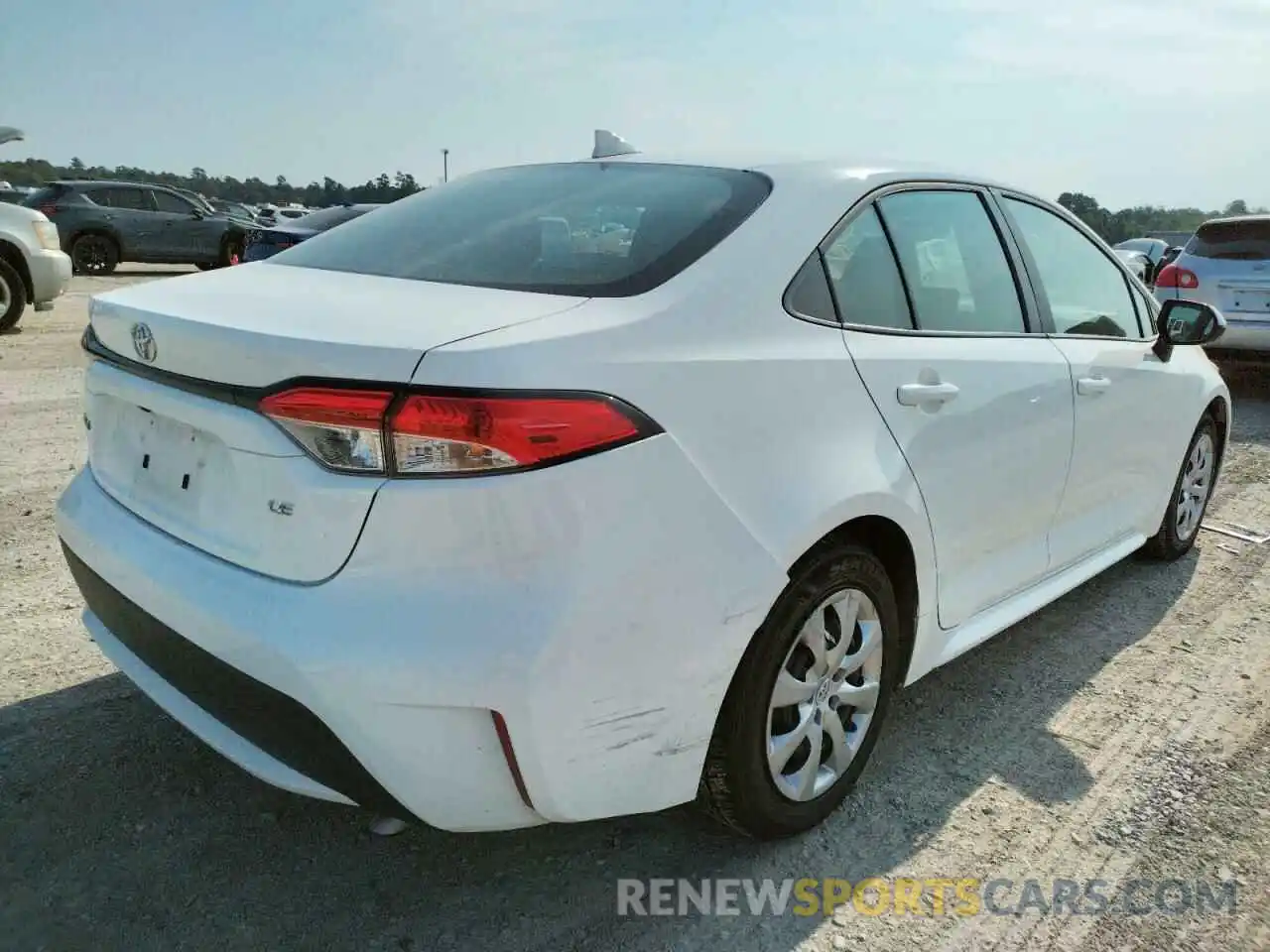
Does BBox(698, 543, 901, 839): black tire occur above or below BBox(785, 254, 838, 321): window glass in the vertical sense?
below

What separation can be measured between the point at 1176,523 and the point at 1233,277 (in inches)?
208

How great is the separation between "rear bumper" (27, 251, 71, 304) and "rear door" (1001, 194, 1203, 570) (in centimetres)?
955

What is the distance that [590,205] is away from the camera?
8.45 ft

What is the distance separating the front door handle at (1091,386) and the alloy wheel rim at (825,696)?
4.06 ft

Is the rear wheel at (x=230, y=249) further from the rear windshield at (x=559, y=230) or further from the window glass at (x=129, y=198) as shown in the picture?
the rear windshield at (x=559, y=230)

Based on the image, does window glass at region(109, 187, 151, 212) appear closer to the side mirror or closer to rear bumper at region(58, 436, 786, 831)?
the side mirror

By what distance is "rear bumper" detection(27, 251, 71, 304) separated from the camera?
977 cm

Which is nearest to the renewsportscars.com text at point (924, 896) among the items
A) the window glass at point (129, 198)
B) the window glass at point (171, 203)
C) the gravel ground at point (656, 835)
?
the gravel ground at point (656, 835)

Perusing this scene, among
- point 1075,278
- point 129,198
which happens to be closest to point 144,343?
point 1075,278

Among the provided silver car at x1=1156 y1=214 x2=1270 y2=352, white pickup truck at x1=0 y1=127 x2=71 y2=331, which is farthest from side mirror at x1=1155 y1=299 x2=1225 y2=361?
white pickup truck at x1=0 y1=127 x2=71 y2=331

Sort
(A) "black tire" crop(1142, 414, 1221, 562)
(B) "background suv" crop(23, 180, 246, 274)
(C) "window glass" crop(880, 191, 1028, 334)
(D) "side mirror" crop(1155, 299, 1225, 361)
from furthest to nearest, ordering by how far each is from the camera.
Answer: (B) "background suv" crop(23, 180, 246, 274) → (A) "black tire" crop(1142, 414, 1221, 562) → (D) "side mirror" crop(1155, 299, 1225, 361) → (C) "window glass" crop(880, 191, 1028, 334)

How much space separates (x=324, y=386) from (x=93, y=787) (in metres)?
1.45

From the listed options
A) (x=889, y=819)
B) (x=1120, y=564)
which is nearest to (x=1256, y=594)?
(x=1120, y=564)

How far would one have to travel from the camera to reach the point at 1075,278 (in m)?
3.49
